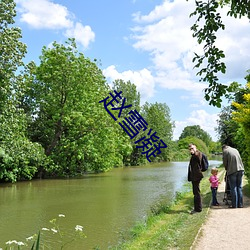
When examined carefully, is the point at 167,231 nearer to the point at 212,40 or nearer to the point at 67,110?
the point at 212,40

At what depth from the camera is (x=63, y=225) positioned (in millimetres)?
10367

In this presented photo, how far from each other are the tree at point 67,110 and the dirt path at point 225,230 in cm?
1898

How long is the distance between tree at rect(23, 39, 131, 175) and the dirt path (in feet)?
62.3

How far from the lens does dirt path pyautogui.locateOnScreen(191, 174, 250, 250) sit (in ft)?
21.4

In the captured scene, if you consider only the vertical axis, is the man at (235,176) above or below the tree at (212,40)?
below

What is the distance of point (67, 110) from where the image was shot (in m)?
27.7

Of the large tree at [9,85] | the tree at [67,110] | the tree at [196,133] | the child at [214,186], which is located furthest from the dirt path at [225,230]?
the tree at [196,133]

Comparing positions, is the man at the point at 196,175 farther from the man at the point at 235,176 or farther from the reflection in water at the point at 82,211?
the reflection in water at the point at 82,211

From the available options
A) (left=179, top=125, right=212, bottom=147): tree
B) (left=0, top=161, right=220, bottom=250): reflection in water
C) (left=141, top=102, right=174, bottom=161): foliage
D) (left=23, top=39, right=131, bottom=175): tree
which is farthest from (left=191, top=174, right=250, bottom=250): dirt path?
(left=179, top=125, right=212, bottom=147): tree

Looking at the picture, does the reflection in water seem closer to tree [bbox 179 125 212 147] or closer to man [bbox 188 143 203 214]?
man [bbox 188 143 203 214]

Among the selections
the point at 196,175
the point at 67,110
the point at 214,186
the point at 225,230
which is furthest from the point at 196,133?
the point at 225,230

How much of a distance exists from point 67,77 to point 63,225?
19.0m

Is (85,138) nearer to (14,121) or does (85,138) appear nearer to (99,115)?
(99,115)

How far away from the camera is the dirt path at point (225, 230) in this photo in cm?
652
